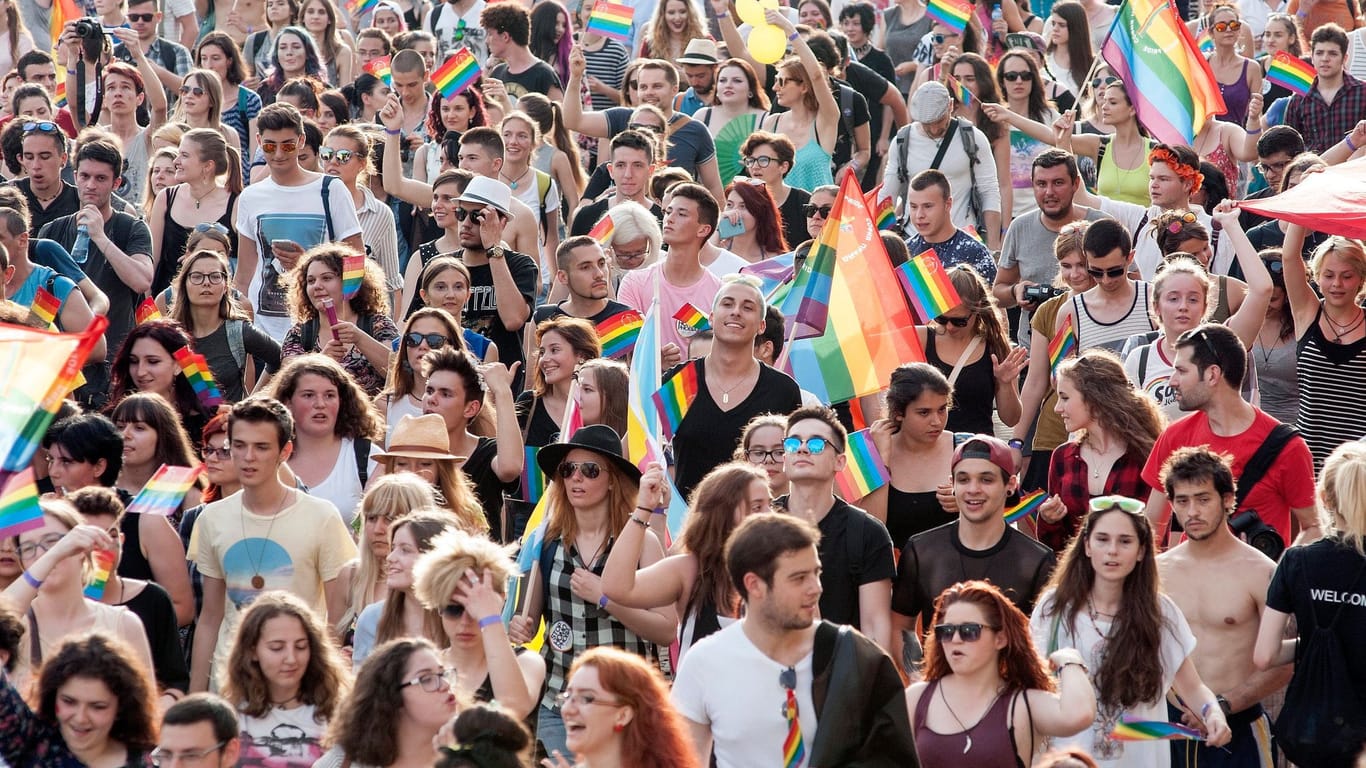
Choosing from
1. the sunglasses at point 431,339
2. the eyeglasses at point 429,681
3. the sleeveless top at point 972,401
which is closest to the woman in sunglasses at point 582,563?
the eyeglasses at point 429,681

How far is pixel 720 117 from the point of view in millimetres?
12898

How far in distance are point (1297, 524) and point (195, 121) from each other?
7.15 meters

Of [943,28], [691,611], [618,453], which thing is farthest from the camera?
[943,28]

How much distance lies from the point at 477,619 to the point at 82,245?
4.83 m

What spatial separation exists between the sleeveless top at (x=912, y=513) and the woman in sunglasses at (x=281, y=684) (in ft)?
7.80

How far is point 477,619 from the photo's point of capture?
604cm

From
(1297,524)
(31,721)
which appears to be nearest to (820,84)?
(1297,524)

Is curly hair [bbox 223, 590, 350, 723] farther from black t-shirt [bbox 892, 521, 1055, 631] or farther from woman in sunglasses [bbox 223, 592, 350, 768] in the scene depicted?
black t-shirt [bbox 892, 521, 1055, 631]

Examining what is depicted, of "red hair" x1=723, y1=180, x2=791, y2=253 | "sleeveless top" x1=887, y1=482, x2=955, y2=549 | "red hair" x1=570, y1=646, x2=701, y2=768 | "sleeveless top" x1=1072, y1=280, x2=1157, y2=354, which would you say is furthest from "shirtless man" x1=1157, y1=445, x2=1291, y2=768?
"red hair" x1=723, y1=180, x2=791, y2=253

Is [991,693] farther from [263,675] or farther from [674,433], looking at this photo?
[674,433]

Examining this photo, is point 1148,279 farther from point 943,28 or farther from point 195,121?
point 195,121

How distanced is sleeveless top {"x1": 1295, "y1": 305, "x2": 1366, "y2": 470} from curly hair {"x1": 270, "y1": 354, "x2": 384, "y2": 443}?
3.66 meters

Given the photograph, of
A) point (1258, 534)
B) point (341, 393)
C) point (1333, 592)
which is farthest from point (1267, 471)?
point (341, 393)

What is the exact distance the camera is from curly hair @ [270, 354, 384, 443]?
8.26 meters
